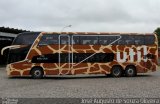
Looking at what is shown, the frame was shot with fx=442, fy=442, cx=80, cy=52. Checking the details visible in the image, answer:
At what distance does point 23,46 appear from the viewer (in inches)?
1163

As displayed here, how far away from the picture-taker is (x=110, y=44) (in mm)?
30516

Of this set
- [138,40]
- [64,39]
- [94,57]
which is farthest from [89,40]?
[138,40]

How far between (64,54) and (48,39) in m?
1.50

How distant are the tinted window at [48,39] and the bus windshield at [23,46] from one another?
0.52m

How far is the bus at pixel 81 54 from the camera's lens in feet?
97.1

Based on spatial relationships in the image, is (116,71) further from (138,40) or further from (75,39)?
(75,39)

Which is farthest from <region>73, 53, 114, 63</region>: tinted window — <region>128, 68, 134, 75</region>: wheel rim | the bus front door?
<region>128, 68, 134, 75</region>: wheel rim

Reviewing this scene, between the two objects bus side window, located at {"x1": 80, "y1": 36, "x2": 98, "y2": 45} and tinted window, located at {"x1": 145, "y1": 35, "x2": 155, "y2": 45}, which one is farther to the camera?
tinted window, located at {"x1": 145, "y1": 35, "x2": 155, "y2": 45}

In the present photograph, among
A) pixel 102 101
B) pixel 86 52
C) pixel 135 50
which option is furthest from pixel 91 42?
pixel 102 101

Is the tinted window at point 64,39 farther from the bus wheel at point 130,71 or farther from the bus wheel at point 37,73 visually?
the bus wheel at point 130,71

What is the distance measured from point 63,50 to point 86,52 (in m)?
1.59

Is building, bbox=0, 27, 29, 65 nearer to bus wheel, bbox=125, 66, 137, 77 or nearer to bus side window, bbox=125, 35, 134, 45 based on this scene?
bus wheel, bbox=125, 66, 137, 77

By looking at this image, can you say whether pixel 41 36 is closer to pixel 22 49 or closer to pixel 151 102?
pixel 22 49

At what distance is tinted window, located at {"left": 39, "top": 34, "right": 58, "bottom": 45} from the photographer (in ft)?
97.1
